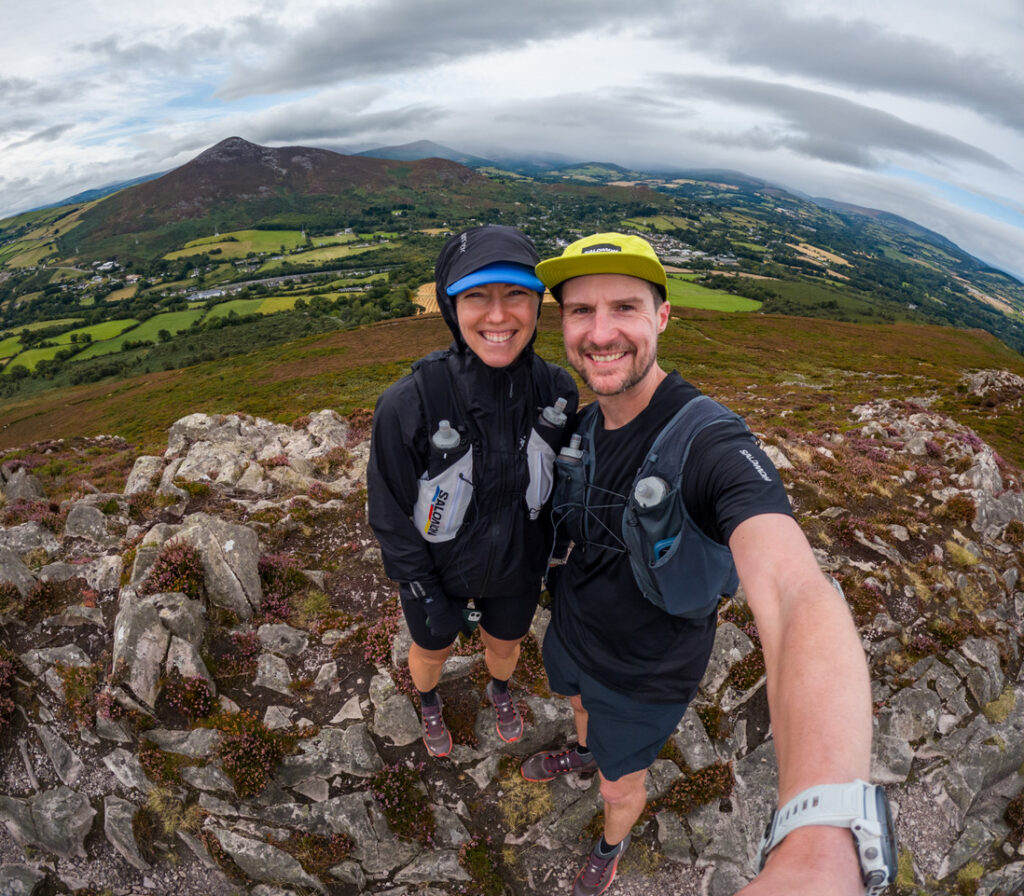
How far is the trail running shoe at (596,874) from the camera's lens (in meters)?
5.45

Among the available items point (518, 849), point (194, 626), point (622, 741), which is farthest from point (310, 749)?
point (622, 741)

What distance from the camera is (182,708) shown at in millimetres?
6328

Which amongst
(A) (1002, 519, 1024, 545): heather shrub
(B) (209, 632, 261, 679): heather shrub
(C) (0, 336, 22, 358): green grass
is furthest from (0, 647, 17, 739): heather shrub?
(C) (0, 336, 22, 358): green grass

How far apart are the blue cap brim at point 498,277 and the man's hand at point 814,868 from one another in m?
3.51

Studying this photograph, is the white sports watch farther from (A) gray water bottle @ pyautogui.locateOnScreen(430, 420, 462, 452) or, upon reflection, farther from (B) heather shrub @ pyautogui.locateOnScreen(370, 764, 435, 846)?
(B) heather shrub @ pyautogui.locateOnScreen(370, 764, 435, 846)

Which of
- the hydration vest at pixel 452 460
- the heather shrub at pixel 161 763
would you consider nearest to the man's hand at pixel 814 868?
the hydration vest at pixel 452 460

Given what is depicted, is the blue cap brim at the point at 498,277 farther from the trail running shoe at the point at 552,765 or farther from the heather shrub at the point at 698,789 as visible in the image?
the heather shrub at the point at 698,789

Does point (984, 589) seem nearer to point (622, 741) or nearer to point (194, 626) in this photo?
point (622, 741)

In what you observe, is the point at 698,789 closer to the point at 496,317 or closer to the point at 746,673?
the point at 746,673

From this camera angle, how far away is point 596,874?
5516mm

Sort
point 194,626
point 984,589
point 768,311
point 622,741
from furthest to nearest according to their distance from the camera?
point 768,311
point 984,589
point 194,626
point 622,741

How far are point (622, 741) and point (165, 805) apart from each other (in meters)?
5.72

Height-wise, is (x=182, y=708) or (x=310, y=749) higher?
(x=182, y=708)

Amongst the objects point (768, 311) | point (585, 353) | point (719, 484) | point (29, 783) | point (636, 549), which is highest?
point (585, 353)
